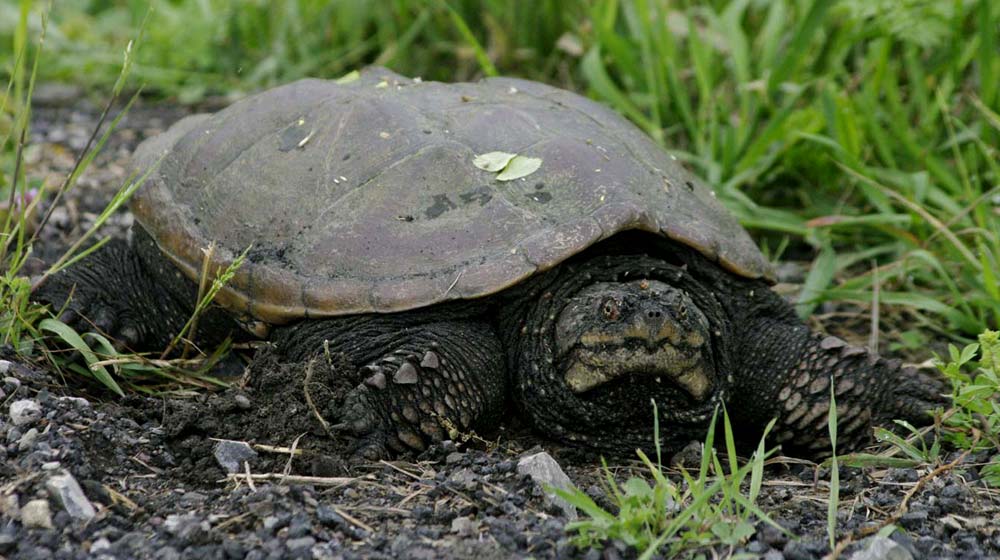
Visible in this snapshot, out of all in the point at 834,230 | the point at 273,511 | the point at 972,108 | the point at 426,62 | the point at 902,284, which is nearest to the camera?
the point at 273,511

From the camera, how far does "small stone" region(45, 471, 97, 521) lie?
2.13 metres

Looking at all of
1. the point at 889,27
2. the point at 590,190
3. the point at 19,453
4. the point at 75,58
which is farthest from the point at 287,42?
the point at 19,453

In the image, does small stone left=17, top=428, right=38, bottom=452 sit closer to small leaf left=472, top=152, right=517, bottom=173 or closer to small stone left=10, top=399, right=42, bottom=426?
small stone left=10, top=399, right=42, bottom=426

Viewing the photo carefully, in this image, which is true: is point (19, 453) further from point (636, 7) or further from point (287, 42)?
point (287, 42)

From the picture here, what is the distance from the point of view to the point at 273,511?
219 cm

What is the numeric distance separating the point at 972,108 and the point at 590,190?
242 centimetres

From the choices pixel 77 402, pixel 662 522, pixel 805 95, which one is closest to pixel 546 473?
pixel 662 522

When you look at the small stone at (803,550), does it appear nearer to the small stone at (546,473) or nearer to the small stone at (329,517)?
the small stone at (546,473)

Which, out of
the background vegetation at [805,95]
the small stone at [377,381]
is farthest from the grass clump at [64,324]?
the background vegetation at [805,95]

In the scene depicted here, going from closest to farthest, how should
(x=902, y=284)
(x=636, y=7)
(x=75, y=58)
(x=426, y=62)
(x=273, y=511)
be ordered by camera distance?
(x=273, y=511)
(x=902, y=284)
(x=636, y=7)
(x=426, y=62)
(x=75, y=58)

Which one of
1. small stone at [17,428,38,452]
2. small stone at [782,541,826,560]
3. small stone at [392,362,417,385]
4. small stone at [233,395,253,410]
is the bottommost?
small stone at [782,541,826,560]

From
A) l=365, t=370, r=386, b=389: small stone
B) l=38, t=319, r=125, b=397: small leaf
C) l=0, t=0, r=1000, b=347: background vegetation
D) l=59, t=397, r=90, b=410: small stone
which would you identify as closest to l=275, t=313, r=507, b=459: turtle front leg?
l=365, t=370, r=386, b=389: small stone

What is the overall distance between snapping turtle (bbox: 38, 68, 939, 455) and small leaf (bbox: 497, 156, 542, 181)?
3cm

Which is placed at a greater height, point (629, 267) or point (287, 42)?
point (287, 42)
